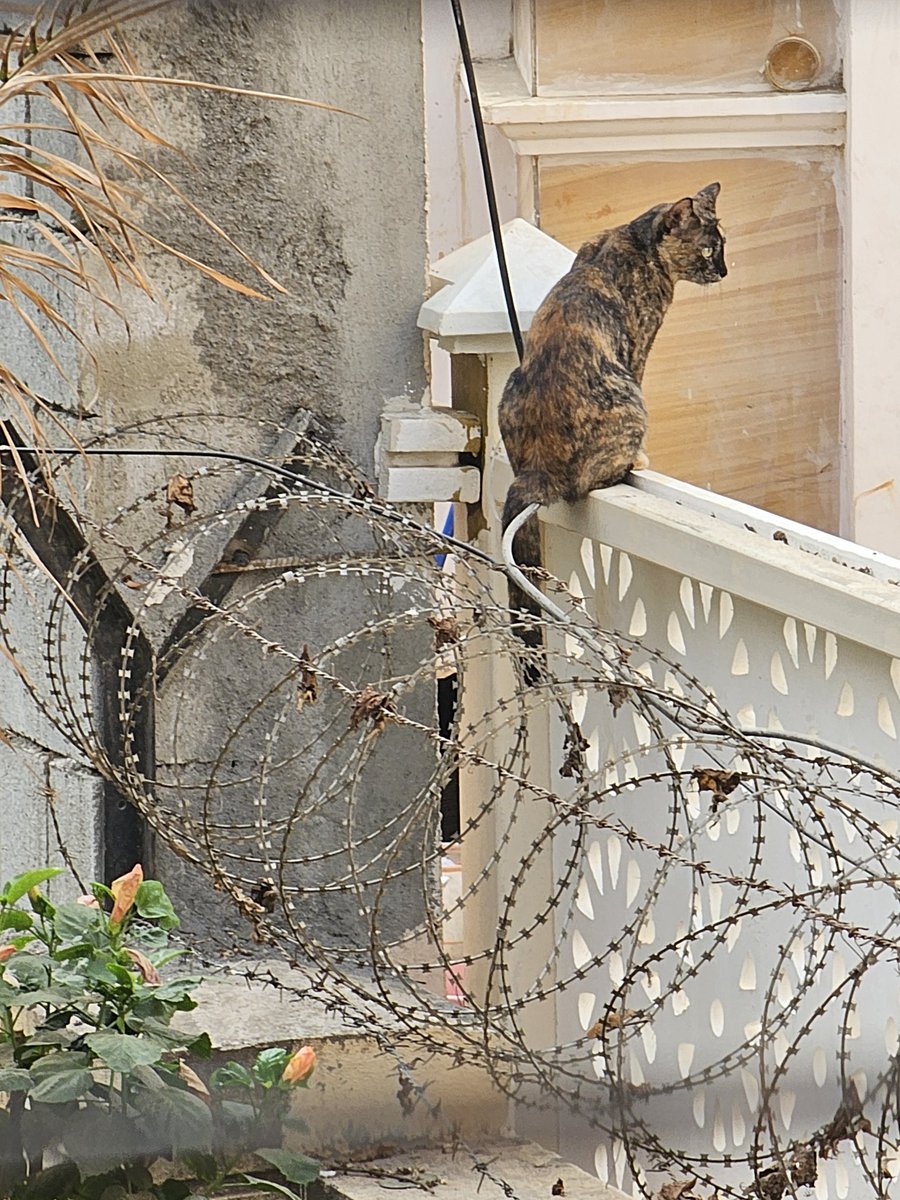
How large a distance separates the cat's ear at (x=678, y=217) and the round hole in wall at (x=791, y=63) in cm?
142

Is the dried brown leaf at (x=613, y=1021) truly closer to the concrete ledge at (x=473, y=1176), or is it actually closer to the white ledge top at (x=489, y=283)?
the concrete ledge at (x=473, y=1176)

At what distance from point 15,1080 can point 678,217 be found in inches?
70.2

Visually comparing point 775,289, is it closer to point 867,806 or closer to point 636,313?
point 636,313

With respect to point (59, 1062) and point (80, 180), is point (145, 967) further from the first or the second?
point (80, 180)

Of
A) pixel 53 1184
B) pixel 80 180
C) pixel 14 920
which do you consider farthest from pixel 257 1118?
pixel 80 180

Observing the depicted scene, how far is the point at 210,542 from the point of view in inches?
107

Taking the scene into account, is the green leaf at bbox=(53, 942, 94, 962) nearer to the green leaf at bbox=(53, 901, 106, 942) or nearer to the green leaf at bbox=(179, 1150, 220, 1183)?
the green leaf at bbox=(53, 901, 106, 942)

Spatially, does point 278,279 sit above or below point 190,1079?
above

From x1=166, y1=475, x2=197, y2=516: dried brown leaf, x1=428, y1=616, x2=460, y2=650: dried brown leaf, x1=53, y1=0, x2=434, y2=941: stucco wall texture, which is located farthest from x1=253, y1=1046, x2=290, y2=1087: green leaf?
x1=166, y1=475, x2=197, y2=516: dried brown leaf

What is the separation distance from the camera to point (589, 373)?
269 cm

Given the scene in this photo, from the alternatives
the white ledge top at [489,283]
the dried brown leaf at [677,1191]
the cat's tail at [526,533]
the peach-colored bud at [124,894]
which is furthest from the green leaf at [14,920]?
the white ledge top at [489,283]

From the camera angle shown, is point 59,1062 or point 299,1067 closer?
point 59,1062

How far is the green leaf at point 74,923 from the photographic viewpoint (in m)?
2.03

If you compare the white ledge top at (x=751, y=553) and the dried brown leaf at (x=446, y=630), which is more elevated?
the white ledge top at (x=751, y=553)
